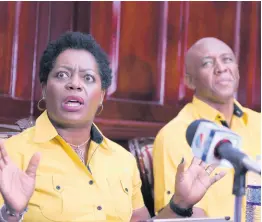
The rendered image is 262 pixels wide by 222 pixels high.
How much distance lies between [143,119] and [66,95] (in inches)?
39.4

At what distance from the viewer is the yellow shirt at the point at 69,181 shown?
1649 millimetres

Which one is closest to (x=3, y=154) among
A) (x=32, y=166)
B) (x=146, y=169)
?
(x=32, y=166)

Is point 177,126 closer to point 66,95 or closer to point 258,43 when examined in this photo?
point 66,95

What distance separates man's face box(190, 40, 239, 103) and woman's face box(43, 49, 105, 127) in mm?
721

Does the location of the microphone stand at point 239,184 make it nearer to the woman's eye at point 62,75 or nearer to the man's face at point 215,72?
the woman's eye at point 62,75

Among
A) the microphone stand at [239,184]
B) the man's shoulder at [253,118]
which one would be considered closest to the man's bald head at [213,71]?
the man's shoulder at [253,118]

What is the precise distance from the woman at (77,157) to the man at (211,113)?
0.28 metres

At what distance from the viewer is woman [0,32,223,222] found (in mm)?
1656

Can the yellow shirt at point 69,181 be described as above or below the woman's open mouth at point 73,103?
below

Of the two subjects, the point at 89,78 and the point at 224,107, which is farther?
the point at 224,107

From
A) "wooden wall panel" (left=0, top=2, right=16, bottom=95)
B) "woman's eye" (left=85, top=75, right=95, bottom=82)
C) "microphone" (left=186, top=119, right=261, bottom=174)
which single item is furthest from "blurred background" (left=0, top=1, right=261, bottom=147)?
"microphone" (left=186, top=119, right=261, bottom=174)

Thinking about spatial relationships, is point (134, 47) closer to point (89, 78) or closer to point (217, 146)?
point (89, 78)

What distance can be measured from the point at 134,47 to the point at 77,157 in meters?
1.08

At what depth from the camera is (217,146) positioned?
3.71 feet
